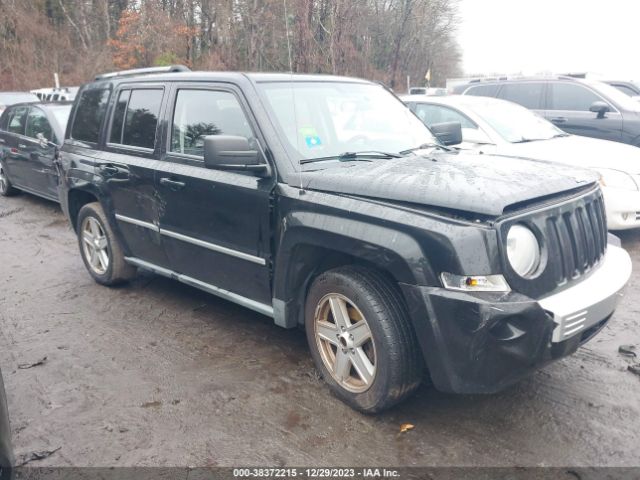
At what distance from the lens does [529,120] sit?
7.96 metres

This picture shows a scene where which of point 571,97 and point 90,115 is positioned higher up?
point 571,97

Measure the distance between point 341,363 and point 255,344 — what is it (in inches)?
42.7

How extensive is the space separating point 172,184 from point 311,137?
1145 mm

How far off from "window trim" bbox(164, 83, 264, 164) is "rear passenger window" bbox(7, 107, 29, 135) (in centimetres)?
621

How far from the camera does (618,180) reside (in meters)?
6.43

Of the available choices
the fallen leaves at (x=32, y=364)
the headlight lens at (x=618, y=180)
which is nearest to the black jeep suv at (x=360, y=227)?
the fallen leaves at (x=32, y=364)

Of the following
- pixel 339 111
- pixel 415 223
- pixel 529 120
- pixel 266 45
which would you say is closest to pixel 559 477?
pixel 415 223

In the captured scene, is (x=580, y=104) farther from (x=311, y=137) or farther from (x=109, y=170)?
(x=109, y=170)

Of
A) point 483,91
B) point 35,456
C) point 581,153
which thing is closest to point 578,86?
point 483,91

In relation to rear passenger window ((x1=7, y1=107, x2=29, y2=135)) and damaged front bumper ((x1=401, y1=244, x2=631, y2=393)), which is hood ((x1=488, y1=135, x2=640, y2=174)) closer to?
damaged front bumper ((x1=401, y1=244, x2=631, y2=393))

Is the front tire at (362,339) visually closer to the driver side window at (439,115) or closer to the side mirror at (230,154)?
the side mirror at (230,154)

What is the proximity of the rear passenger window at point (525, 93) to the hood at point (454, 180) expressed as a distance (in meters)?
6.84

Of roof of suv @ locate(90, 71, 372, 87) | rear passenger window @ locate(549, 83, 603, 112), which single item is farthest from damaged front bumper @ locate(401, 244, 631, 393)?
rear passenger window @ locate(549, 83, 603, 112)

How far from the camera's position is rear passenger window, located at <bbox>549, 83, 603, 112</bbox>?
9453mm
